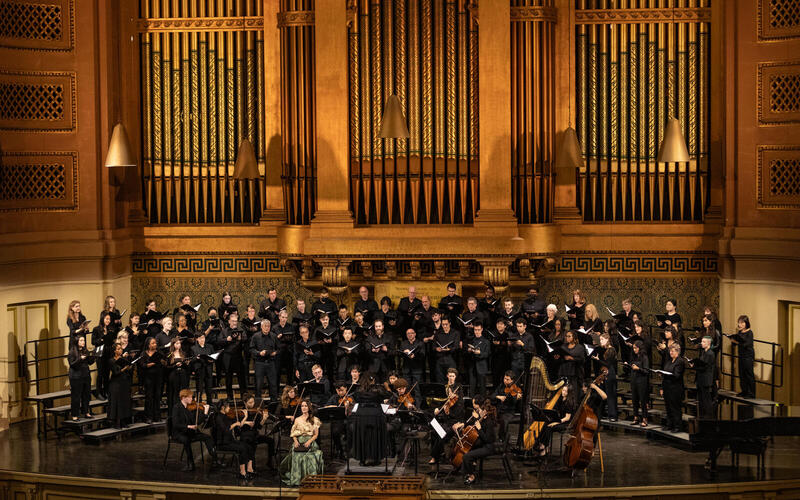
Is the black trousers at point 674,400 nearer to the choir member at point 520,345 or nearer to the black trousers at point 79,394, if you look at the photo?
the choir member at point 520,345

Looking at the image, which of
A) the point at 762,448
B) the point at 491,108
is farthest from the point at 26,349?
the point at 762,448

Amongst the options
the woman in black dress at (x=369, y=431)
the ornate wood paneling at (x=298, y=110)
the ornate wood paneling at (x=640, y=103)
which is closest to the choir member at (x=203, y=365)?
the ornate wood paneling at (x=298, y=110)

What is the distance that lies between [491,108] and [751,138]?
134 inches

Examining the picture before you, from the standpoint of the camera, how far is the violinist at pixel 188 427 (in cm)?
1322

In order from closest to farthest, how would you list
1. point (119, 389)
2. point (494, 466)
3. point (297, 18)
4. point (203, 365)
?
point (494, 466)
point (119, 389)
point (203, 365)
point (297, 18)

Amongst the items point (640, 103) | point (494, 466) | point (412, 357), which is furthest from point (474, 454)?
point (640, 103)

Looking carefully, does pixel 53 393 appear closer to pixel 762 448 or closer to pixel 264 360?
pixel 264 360

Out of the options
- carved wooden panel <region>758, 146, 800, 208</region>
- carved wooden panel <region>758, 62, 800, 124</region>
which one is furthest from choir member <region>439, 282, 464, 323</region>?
carved wooden panel <region>758, 62, 800, 124</region>

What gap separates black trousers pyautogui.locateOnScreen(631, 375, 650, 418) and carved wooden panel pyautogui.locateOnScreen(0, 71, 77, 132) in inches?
319

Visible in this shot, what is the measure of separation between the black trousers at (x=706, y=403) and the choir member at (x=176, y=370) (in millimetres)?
6074

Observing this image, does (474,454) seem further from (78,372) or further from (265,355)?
(78,372)

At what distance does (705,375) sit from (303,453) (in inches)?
185

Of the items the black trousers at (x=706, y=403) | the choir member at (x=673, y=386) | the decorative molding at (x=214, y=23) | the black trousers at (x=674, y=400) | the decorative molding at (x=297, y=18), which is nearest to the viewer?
the black trousers at (x=706, y=403)

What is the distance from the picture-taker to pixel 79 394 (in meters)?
14.9
